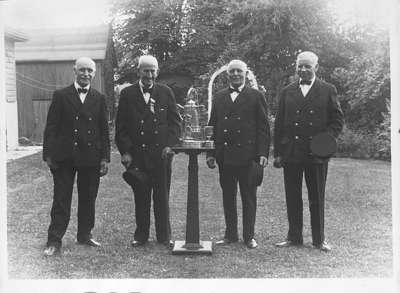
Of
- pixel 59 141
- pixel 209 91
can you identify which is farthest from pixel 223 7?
pixel 59 141

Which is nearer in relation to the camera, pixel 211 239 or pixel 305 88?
pixel 305 88

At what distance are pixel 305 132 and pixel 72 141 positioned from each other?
6.46 ft

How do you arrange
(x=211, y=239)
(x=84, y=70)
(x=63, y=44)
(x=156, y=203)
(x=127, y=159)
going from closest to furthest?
(x=84, y=70)
(x=127, y=159)
(x=156, y=203)
(x=211, y=239)
(x=63, y=44)

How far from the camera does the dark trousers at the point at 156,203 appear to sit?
4.93m

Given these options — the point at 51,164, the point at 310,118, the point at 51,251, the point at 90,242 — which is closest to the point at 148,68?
the point at 51,164

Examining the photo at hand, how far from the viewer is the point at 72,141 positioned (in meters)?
4.72

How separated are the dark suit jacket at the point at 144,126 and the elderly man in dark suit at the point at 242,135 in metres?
0.40

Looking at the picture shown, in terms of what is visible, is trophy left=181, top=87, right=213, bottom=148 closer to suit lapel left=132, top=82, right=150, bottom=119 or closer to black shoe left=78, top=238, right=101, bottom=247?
suit lapel left=132, top=82, right=150, bottom=119

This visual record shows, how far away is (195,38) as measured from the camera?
5.31 meters

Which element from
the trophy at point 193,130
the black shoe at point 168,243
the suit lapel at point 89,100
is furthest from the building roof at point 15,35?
the black shoe at point 168,243

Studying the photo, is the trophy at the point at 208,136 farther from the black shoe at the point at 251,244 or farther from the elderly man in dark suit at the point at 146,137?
the black shoe at the point at 251,244

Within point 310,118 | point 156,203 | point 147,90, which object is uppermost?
point 147,90

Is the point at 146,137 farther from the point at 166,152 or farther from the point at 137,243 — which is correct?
the point at 137,243

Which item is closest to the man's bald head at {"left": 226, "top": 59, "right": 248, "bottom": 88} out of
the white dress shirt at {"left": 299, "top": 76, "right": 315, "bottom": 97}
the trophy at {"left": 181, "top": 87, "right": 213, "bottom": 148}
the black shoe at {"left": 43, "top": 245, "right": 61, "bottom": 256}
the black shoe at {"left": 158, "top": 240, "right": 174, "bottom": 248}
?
the trophy at {"left": 181, "top": 87, "right": 213, "bottom": 148}
